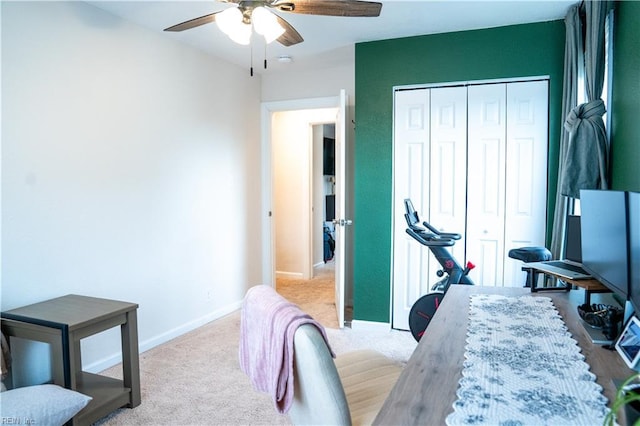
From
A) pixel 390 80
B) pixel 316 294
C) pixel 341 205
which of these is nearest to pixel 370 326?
pixel 341 205

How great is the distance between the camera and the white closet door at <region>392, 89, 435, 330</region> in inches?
141

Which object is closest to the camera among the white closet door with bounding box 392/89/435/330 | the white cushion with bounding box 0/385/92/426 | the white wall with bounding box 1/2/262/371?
the white cushion with bounding box 0/385/92/426

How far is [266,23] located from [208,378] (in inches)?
85.7

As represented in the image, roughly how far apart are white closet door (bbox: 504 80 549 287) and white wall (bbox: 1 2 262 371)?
254 cm

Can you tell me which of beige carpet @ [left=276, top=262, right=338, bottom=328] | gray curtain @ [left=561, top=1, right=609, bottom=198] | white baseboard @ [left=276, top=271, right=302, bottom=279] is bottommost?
beige carpet @ [left=276, top=262, right=338, bottom=328]

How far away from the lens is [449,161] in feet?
11.5

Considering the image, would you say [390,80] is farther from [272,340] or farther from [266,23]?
[272,340]

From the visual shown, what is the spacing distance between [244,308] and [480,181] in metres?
2.45

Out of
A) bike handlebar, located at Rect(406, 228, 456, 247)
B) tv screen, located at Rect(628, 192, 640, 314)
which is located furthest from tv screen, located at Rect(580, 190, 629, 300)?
bike handlebar, located at Rect(406, 228, 456, 247)

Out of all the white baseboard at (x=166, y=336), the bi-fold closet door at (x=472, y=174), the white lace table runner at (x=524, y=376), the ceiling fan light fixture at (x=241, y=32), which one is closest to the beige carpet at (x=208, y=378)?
the white baseboard at (x=166, y=336)

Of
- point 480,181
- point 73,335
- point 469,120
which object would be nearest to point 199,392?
point 73,335

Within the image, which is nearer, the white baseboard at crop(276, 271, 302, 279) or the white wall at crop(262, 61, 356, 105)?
the white wall at crop(262, 61, 356, 105)

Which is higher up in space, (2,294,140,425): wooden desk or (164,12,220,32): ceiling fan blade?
(164,12,220,32): ceiling fan blade

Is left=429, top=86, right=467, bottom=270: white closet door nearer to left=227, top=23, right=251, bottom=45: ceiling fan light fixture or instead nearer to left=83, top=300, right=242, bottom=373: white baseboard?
left=227, top=23, right=251, bottom=45: ceiling fan light fixture
